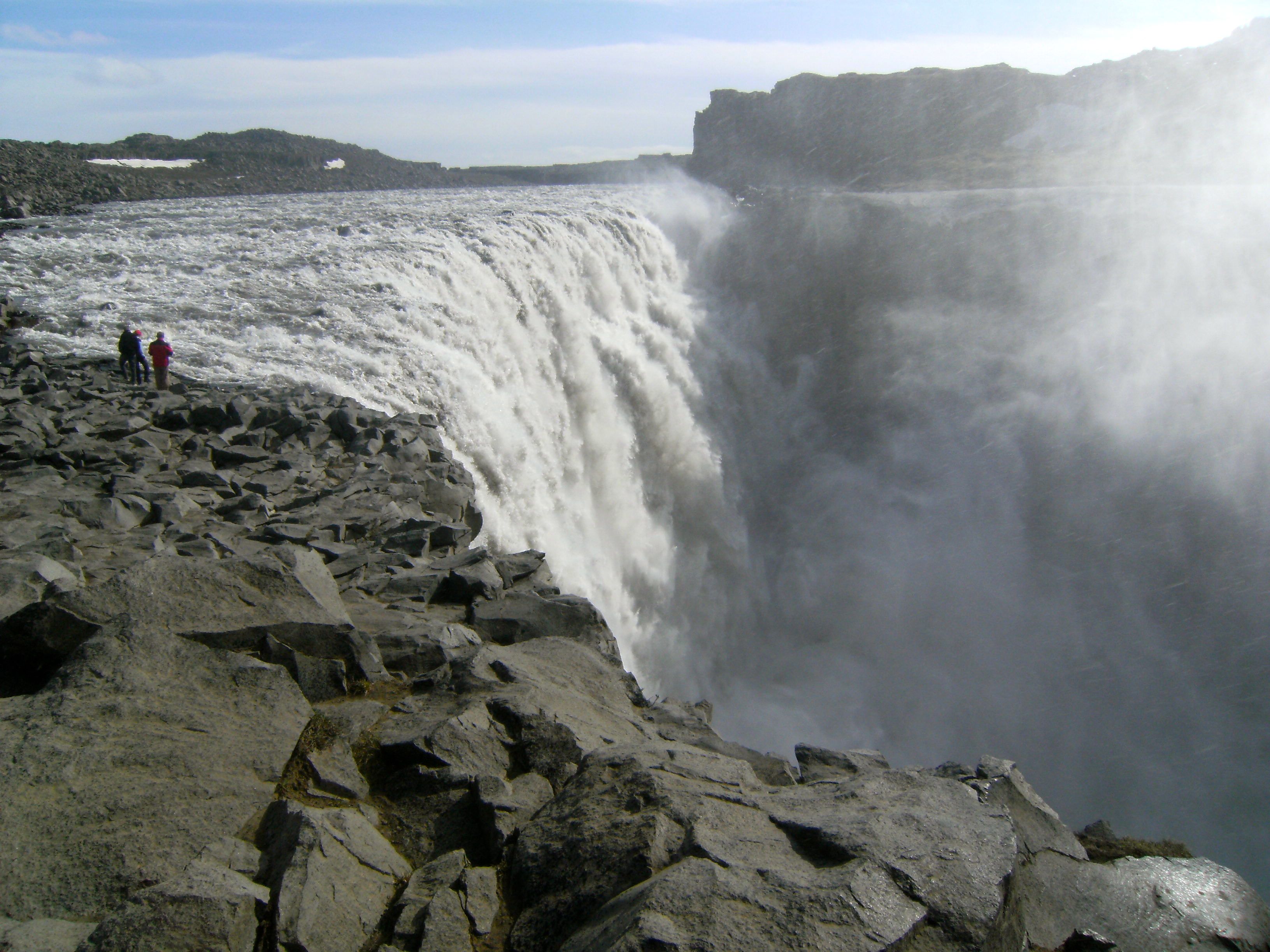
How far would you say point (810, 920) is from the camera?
316 centimetres

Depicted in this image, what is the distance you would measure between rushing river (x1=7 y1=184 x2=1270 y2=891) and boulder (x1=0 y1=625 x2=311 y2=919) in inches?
298

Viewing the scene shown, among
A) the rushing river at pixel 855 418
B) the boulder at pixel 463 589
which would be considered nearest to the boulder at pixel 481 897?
the boulder at pixel 463 589

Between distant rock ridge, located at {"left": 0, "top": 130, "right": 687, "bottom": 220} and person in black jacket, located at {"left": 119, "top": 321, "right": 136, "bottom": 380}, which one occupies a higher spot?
distant rock ridge, located at {"left": 0, "top": 130, "right": 687, "bottom": 220}

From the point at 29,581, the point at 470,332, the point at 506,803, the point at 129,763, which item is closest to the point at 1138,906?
the point at 506,803

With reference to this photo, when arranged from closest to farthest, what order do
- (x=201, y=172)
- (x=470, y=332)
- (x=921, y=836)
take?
1. (x=921, y=836)
2. (x=470, y=332)
3. (x=201, y=172)

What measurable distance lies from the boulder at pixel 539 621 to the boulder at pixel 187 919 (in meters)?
3.47

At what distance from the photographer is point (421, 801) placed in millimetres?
4336

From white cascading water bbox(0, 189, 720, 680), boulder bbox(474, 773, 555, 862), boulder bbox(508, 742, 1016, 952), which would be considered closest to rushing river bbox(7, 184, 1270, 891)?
white cascading water bbox(0, 189, 720, 680)

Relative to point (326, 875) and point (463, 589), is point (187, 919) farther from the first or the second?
point (463, 589)

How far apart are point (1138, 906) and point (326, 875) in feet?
13.8

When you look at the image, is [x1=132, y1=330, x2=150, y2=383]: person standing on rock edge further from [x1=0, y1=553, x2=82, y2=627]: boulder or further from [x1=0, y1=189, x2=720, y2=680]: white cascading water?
[x1=0, y1=553, x2=82, y2=627]: boulder

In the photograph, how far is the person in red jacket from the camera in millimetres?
10742

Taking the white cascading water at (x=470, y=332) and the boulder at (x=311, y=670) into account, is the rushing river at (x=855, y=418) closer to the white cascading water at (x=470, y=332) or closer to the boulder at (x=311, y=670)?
the white cascading water at (x=470, y=332)

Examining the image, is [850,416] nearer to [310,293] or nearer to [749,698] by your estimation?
[749,698]
